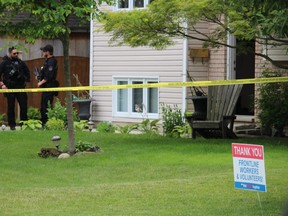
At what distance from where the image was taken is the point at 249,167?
846cm

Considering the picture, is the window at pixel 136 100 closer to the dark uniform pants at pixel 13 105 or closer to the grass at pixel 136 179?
the dark uniform pants at pixel 13 105

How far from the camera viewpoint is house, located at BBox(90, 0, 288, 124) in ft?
70.2

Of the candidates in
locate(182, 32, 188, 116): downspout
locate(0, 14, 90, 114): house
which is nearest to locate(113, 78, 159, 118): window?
locate(182, 32, 188, 116): downspout

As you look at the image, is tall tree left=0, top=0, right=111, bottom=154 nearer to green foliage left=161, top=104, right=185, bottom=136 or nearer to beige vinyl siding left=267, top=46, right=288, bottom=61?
green foliage left=161, top=104, right=185, bottom=136

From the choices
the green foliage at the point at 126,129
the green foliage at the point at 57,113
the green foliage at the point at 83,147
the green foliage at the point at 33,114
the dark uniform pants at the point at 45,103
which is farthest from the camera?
the green foliage at the point at 33,114

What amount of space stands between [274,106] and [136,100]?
5.49 meters

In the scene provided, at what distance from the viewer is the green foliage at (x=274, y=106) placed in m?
18.5

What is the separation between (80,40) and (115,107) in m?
3.24

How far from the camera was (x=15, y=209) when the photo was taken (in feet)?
30.7

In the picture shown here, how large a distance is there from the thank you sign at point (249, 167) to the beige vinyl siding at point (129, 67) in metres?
13.1

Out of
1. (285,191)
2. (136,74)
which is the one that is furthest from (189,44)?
(285,191)

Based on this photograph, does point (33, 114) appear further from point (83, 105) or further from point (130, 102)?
point (130, 102)

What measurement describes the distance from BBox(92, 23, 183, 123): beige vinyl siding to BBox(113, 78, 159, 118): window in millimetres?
154

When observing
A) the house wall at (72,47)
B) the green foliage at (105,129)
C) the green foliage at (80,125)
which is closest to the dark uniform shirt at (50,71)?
the green foliage at (80,125)
